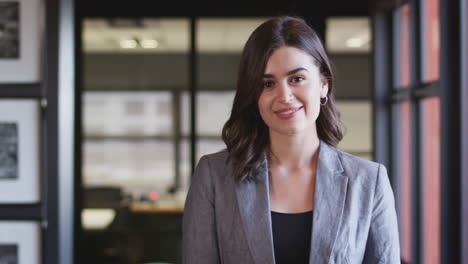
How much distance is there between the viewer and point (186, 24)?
454cm

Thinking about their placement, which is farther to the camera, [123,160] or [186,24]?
[123,160]

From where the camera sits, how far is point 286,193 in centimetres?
146

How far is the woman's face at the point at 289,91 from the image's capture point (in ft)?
4.36

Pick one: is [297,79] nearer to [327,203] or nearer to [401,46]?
[327,203]

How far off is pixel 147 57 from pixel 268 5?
2951 mm

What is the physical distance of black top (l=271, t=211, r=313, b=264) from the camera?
4.49 ft

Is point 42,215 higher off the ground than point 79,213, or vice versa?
point 42,215

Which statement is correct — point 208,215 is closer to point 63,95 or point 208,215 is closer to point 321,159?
point 321,159

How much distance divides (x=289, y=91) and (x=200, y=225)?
49 centimetres

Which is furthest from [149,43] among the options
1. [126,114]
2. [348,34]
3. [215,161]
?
[215,161]

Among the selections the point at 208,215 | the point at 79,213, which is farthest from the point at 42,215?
the point at 79,213

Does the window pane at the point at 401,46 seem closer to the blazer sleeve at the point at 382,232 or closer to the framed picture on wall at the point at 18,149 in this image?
the blazer sleeve at the point at 382,232

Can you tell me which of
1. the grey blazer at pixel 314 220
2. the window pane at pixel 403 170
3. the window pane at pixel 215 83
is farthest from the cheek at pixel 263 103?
the window pane at pixel 215 83

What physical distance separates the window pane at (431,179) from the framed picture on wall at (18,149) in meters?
2.30
